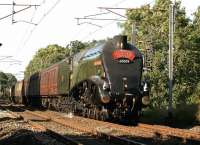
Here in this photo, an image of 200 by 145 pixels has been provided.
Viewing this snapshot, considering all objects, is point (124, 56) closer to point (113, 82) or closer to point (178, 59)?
point (113, 82)

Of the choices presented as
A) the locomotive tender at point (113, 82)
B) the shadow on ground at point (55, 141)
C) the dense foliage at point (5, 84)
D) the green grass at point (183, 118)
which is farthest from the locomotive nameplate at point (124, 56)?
the dense foliage at point (5, 84)

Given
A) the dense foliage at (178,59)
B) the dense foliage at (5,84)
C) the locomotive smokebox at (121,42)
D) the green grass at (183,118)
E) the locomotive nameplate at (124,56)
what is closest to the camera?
the locomotive nameplate at (124,56)

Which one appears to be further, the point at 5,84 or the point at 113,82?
the point at 5,84

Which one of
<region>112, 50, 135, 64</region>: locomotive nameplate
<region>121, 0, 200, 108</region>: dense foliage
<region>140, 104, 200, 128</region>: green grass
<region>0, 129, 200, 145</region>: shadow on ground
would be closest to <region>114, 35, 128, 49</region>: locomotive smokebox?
<region>112, 50, 135, 64</region>: locomotive nameplate

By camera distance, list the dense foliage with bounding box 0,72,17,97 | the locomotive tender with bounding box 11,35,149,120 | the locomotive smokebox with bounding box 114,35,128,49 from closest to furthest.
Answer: the locomotive tender with bounding box 11,35,149,120, the locomotive smokebox with bounding box 114,35,128,49, the dense foliage with bounding box 0,72,17,97

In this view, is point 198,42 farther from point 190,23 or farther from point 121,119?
point 121,119

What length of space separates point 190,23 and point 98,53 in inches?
1432

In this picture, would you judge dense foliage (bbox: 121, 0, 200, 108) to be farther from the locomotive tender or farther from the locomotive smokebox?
the locomotive smokebox

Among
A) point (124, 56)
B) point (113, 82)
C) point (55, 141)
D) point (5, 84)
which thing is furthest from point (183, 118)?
point (5, 84)

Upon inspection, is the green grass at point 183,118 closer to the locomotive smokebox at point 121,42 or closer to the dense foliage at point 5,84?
the locomotive smokebox at point 121,42

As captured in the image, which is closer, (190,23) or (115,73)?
(115,73)

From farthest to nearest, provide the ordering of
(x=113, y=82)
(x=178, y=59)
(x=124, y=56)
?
(x=178, y=59) → (x=124, y=56) → (x=113, y=82)

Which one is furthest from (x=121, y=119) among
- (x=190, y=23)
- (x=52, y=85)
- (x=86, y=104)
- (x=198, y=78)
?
(x=190, y=23)

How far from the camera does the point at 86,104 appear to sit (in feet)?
79.0
